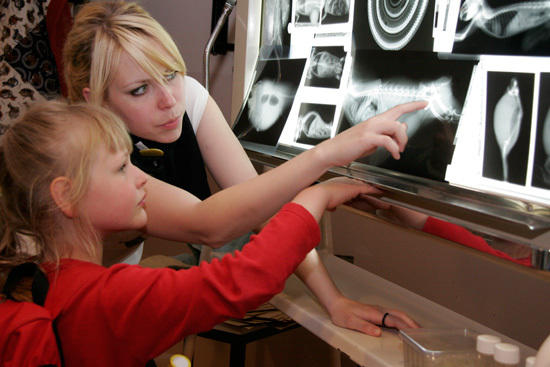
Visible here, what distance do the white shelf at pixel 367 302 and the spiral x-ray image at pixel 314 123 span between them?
0.91 feet

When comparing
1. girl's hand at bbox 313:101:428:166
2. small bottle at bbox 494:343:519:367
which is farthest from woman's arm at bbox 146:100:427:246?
small bottle at bbox 494:343:519:367

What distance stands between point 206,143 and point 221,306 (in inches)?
24.0

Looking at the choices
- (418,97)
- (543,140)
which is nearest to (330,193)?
(418,97)

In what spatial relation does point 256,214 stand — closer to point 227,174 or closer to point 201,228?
point 201,228

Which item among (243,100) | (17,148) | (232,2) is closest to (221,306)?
(17,148)

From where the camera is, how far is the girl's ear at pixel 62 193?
0.87m

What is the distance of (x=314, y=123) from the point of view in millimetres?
1209

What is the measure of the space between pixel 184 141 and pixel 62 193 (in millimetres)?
473

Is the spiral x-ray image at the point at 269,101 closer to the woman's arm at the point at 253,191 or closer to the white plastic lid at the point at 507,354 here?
the woman's arm at the point at 253,191

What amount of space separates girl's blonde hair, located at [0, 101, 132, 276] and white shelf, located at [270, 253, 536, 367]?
38 cm

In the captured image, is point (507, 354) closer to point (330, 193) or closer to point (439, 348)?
point (439, 348)

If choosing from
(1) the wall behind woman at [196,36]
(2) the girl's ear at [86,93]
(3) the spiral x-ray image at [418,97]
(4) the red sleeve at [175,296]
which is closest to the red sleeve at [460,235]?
(3) the spiral x-ray image at [418,97]

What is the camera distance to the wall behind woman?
8.44ft

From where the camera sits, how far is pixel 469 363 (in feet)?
2.45
